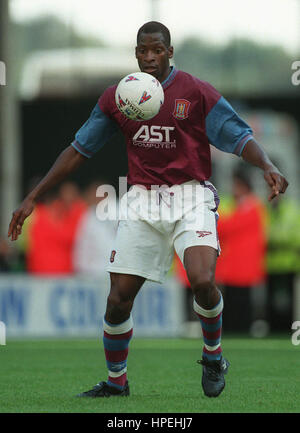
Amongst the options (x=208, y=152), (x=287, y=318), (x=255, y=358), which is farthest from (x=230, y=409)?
(x=287, y=318)

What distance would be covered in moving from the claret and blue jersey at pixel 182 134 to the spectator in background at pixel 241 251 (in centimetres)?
653

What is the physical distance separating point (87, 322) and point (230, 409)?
7274mm

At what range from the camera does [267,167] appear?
6703mm

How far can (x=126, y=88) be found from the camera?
674cm

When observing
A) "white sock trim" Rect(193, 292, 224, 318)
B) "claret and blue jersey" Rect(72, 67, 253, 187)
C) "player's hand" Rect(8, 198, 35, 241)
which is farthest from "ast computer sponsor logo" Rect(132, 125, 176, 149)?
"white sock trim" Rect(193, 292, 224, 318)

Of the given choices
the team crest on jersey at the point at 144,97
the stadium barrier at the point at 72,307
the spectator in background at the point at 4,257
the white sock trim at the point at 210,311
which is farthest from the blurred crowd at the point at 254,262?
the team crest on jersey at the point at 144,97

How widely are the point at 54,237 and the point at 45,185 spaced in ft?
24.0

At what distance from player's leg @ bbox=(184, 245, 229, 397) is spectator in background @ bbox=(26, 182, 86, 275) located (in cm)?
742

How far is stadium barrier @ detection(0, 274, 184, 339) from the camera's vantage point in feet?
44.5

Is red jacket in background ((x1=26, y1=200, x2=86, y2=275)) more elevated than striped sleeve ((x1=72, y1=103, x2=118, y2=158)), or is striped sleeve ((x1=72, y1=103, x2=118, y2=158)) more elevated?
striped sleeve ((x1=72, y1=103, x2=118, y2=158))

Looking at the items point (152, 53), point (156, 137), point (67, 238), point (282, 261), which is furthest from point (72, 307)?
point (152, 53)

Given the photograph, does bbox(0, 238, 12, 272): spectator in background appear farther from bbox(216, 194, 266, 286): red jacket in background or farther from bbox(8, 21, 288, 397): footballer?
bbox(8, 21, 288, 397): footballer

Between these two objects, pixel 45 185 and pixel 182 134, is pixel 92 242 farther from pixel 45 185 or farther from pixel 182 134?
pixel 182 134

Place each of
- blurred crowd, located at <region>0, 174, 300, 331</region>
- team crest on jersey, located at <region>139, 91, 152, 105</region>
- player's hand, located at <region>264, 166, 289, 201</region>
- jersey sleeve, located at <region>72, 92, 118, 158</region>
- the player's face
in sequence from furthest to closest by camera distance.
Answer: blurred crowd, located at <region>0, 174, 300, 331</region>
jersey sleeve, located at <region>72, 92, 118, 158</region>
the player's face
team crest on jersey, located at <region>139, 91, 152, 105</region>
player's hand, located at <region>264, 166, 289, 201</region>
